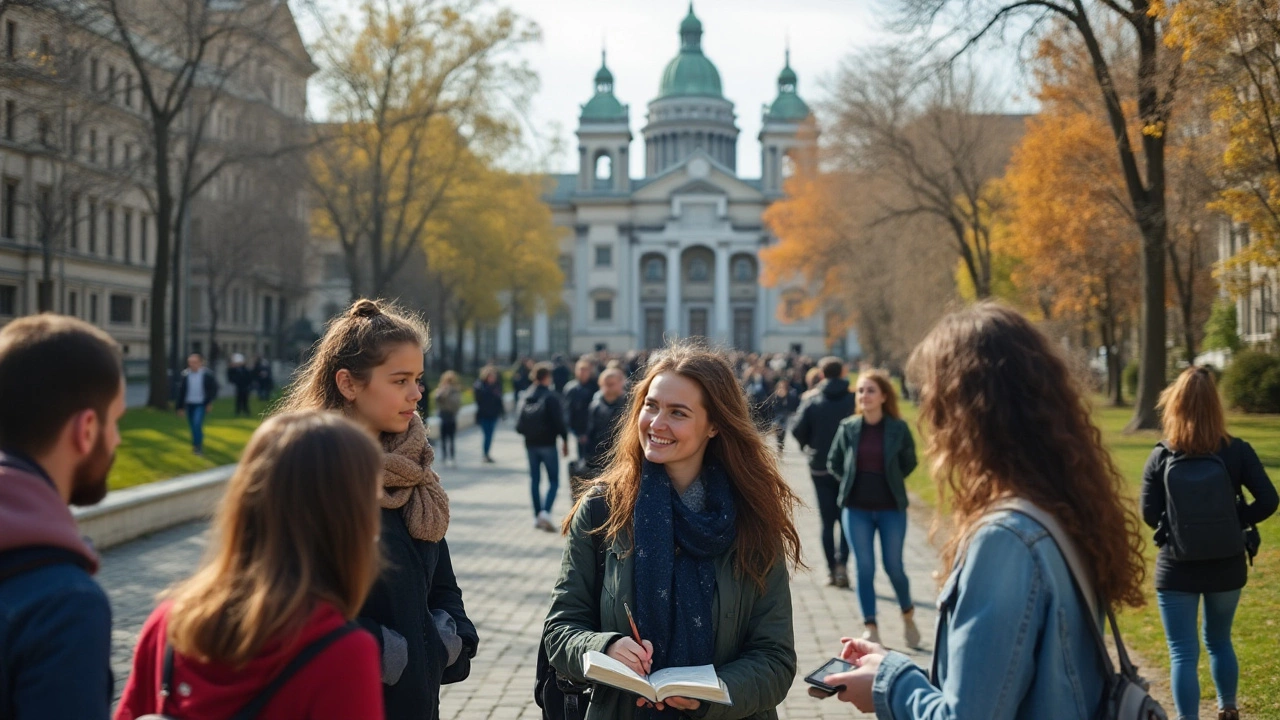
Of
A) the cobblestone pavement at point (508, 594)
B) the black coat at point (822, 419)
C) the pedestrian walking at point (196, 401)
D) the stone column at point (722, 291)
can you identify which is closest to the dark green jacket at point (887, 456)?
the cobblestone pavement at point (508, 594)

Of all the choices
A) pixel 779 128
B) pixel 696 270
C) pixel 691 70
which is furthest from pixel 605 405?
pixel 691 70

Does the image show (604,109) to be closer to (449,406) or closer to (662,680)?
(449,406)

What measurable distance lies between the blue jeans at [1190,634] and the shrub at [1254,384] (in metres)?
19.8

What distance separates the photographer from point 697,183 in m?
102

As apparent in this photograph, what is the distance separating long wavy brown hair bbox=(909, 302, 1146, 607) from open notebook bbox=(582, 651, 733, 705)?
84 cm

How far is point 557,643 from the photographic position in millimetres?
3635

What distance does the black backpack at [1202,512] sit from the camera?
6008mm

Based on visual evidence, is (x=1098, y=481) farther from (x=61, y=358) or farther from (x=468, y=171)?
(x=468, y=171)

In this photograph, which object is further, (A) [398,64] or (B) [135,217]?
(B) [135,217]

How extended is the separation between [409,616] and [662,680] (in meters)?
0.70

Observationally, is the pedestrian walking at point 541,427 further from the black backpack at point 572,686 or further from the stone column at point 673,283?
A: the stone column at point 673,283

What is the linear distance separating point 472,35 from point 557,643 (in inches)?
1306

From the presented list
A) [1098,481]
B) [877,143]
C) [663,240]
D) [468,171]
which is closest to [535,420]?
[1098,481]

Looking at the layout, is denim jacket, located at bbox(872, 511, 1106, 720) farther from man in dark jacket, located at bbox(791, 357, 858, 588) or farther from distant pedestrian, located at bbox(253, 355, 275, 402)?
distant pedestrian, located at bbox(253, 355, 275, 402)
